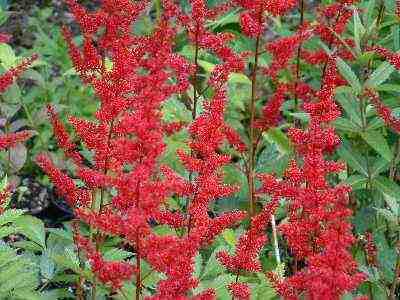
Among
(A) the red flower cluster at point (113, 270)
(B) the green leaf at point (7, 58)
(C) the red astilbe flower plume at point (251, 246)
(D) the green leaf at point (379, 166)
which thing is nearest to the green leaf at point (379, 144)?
(D) the green leaf at point (379, 166)

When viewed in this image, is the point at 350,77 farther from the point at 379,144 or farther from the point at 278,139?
the point at 278,139

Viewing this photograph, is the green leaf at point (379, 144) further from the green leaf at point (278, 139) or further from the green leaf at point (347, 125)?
the green leaf at point (278, 139)

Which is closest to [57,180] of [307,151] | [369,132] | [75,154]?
[75,154]

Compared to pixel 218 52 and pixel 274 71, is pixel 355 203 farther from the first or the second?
pixel 218 52

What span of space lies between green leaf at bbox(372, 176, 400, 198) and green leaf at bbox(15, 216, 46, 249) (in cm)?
194

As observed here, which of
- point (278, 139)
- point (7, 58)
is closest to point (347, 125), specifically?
point (278, 139)

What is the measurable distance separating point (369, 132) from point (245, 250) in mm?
1746

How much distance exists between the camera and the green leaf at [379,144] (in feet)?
15.9

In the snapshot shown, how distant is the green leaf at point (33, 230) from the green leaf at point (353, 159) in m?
1.86

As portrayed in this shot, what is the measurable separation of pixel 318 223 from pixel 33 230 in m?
1.95

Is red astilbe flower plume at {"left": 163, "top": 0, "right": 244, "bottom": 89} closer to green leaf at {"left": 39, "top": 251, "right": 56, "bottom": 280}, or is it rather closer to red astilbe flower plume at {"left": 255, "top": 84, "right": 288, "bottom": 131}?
red astilbe flower plume at {"left": 255, "top": 84, "right": 288, "bottom": 131}

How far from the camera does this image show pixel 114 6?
14.0 feet

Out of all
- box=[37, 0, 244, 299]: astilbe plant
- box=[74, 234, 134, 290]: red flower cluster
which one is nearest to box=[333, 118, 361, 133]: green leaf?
box=[37, 0, 244, 299]: astilbe plant

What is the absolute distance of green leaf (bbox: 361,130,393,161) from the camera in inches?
191
